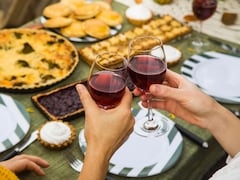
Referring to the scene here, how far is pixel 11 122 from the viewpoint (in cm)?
147

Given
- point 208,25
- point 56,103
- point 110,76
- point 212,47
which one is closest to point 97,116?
point 110,76

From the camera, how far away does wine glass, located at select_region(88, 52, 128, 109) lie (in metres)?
1.08

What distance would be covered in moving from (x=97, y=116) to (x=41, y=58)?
913 millimetres

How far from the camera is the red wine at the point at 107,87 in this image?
109 cm

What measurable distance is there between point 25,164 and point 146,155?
0.39m

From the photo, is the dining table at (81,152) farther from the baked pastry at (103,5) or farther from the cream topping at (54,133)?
the baked pastry at (103,5)

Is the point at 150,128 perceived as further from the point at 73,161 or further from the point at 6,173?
the point at 6,173

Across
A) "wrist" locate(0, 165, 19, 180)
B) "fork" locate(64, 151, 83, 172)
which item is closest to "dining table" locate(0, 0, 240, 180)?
"fork" locate(64, 151, 83, 172)

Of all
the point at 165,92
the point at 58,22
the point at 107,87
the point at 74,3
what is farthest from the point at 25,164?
the point at 74,3

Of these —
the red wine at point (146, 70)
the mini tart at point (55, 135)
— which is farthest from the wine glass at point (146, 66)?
the mini tart at point (55, 135)

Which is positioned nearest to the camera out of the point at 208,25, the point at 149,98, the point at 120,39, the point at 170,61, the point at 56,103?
the point at 149,98

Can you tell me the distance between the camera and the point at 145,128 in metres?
1.43

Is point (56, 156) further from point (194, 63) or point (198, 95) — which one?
point (194, 63)

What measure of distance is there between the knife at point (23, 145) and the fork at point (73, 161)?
0.14m
